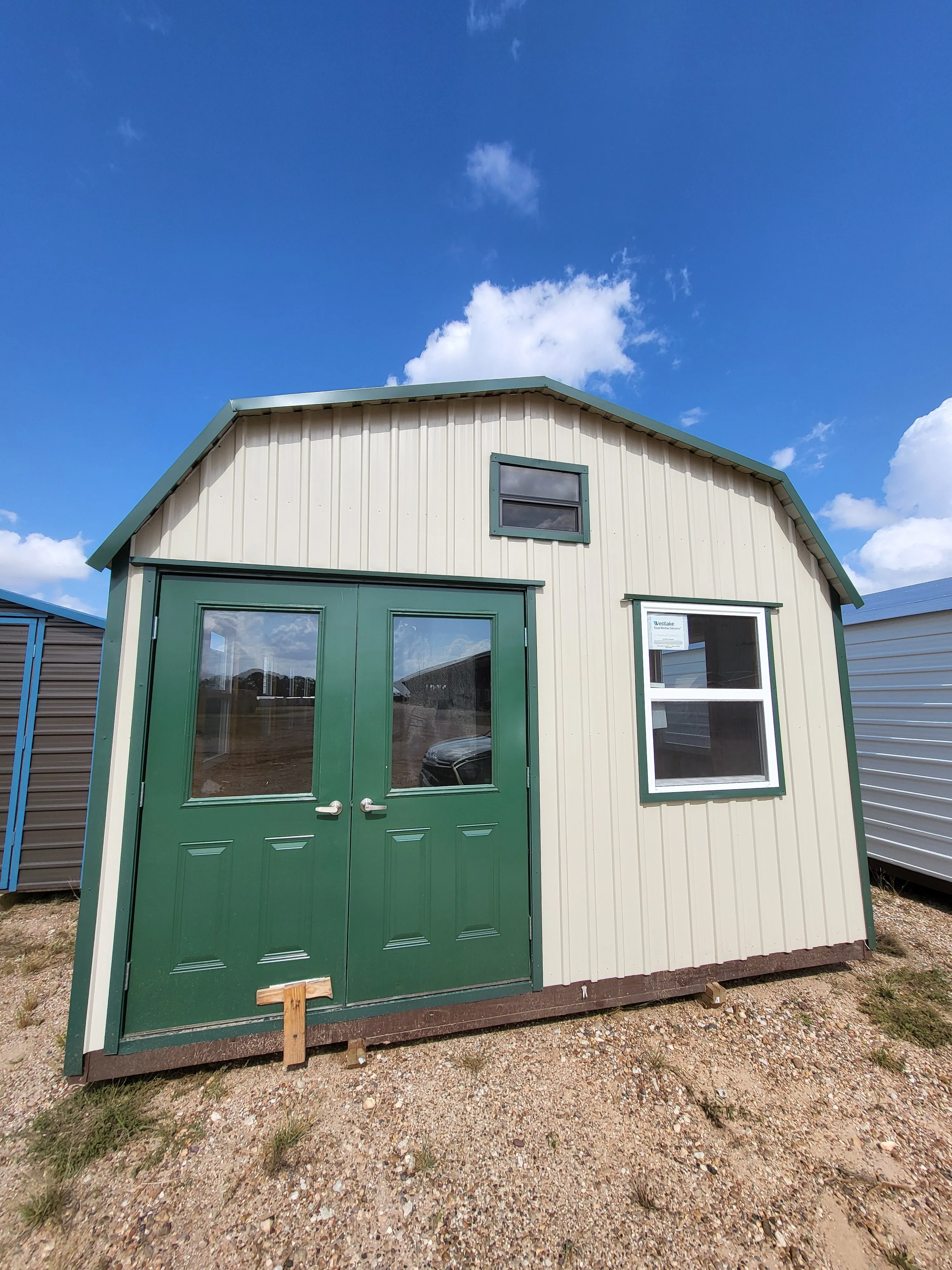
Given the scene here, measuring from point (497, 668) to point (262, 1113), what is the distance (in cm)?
238

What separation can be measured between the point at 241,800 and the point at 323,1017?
47.0 inches

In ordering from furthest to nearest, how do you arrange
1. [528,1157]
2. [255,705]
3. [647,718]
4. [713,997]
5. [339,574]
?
1. [647,718]
2. [713,997]
3. [339,574]
4. [255,705]
5. [528,1157]

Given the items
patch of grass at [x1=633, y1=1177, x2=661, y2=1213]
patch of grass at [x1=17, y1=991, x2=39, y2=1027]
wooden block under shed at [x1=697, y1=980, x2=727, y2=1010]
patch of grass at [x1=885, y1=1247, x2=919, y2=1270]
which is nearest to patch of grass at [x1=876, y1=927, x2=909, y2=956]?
wooden block under shed at [x1=697, y1=980, x2=727, y2=1010]

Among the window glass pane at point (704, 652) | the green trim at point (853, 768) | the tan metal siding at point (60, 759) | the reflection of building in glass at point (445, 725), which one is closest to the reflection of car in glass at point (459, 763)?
the reflection of building in glass at point (445, 725)

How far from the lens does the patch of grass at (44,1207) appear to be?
5.96 ft

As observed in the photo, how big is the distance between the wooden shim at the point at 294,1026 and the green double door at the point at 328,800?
9 cm

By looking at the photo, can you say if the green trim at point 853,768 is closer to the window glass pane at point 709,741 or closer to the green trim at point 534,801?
the window glass pane at point 709,741

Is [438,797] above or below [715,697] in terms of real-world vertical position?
below

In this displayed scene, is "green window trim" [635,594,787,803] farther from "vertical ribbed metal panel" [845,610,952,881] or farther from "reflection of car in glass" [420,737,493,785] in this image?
"vertical ribbed metal panel" [845,610,952,881]

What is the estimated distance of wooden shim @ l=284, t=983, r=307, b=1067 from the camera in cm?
251

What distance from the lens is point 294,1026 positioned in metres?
2.53

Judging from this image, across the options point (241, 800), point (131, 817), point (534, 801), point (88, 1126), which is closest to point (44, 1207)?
point (88, 1126)

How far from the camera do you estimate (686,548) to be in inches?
137

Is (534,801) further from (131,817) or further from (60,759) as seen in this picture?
(60,759)
